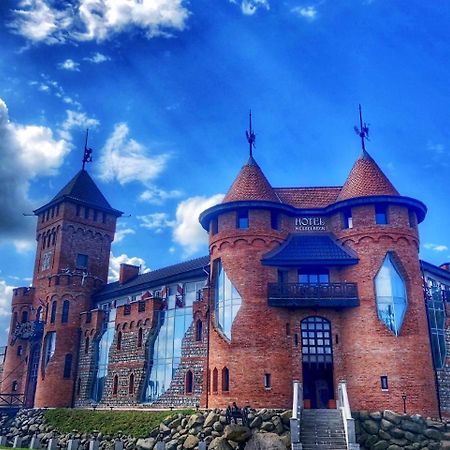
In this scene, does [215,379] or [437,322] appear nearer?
[215,379]

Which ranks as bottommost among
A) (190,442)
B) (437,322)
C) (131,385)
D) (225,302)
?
(190,442)

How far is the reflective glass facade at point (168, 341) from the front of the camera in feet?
113

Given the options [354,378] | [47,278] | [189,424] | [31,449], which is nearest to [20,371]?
[47,278]

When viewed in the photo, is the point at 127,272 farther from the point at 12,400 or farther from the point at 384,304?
the point at 384,304

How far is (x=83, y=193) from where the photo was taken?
4947 cm

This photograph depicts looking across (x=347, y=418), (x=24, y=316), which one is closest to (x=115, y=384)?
(x=24, y=316)

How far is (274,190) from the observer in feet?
113

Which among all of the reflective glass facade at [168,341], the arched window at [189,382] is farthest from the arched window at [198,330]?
the arched window at [189,382]

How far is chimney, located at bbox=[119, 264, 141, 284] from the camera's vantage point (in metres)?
45.0

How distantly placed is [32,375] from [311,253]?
27769mm

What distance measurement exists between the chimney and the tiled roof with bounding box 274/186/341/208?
55.3 ft

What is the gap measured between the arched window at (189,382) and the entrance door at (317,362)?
6.93m

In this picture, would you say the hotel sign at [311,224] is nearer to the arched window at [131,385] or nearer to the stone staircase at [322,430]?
the stone staircase at [322,430]

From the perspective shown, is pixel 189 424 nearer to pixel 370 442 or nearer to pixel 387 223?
pixel 370 442
